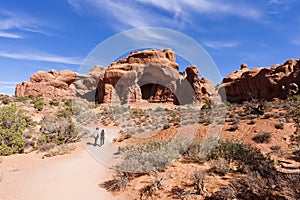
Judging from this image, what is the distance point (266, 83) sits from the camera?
124 ft

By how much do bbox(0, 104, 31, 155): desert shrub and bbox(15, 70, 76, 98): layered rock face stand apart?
97.5ft

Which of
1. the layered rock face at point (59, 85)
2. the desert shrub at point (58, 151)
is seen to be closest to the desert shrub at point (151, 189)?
the desert shrub at point (58, 151)

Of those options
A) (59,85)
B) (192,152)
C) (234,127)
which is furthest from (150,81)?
(192,152)

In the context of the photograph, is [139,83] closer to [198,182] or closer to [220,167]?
[220,167]

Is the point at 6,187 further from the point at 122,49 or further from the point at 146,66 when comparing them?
the point at 146,66

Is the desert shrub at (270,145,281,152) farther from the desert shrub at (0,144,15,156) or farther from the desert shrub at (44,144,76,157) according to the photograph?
the desert shrub at (0,144,15,156)

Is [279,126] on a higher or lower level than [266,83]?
lower

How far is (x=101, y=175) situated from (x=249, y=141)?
25.5 ft

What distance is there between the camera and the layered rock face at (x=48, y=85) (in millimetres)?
39438

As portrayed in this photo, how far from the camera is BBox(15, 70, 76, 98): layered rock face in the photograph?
39438 mm

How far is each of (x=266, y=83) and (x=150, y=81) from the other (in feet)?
71.0

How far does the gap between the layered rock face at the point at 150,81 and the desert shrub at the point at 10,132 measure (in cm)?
2349

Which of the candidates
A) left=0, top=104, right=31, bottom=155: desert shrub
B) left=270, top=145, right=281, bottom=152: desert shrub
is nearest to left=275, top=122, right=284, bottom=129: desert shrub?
left=270, top=145, right=281, bottom=152: desert shrub

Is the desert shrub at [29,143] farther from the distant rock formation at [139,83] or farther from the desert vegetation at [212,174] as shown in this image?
the distant rock formation at [139,83]
